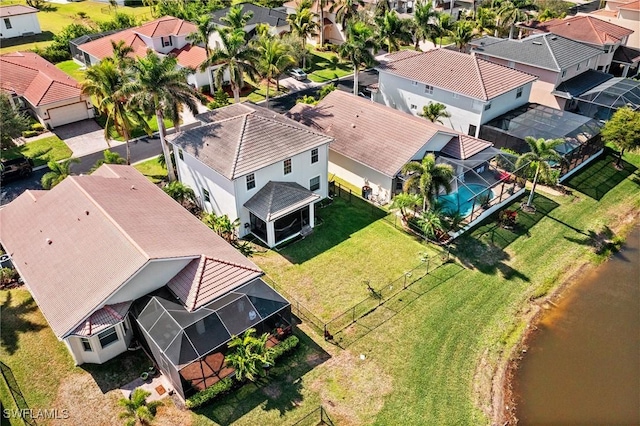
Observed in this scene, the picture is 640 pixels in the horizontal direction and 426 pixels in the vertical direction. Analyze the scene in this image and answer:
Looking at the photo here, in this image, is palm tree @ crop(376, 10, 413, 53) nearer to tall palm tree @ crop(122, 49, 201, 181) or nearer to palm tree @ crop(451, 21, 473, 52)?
palm tree @ crop(451, 21, 473, 52)

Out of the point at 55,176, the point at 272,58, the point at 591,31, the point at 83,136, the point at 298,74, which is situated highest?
the point at 272,58

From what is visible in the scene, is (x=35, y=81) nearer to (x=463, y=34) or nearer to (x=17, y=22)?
(x=17, y=22)

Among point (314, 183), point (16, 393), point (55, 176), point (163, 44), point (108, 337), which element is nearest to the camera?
point (16, 393)

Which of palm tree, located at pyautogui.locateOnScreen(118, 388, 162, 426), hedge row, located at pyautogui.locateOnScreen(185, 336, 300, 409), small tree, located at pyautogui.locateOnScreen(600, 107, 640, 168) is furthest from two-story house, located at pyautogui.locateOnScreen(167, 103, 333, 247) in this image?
small tree, located at pyautogui.locateOnScreen(600, 107, 640, 168)

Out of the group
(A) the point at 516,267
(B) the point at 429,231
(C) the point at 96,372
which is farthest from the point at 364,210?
(C) the point at 96,372

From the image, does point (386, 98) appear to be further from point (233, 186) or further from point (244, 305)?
point (244, 305)

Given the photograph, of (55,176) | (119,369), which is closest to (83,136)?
(55,176)
